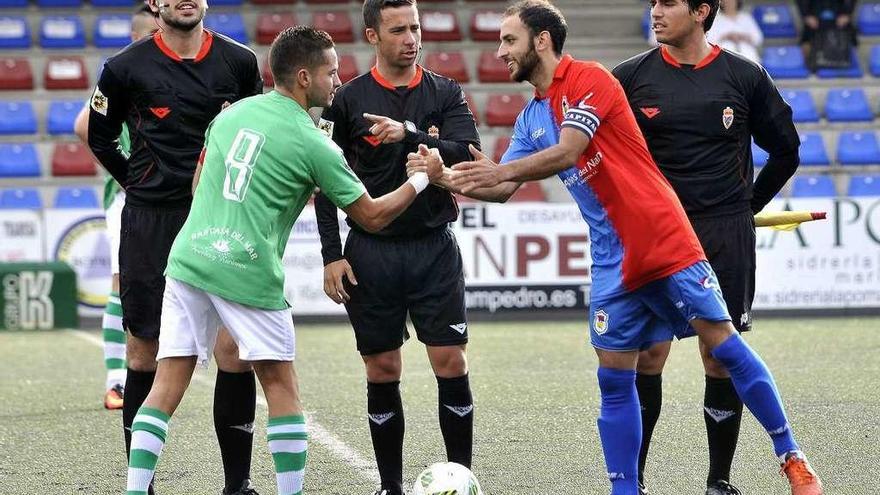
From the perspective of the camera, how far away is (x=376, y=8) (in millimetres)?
5777

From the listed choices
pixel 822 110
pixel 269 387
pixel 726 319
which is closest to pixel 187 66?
pixel 269 387

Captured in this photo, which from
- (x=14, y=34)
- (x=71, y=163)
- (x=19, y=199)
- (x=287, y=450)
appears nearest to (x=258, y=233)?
(x=287, y=450)

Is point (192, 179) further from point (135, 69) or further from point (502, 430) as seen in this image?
point (502, 430)

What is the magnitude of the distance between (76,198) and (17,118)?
2.15 meters

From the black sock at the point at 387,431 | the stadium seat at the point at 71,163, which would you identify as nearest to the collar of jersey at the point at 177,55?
the black sock at the point at 387,431

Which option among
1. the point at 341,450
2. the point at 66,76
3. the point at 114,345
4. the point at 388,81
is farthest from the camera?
the point at 66,76

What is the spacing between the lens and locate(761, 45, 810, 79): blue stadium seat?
18.3 m

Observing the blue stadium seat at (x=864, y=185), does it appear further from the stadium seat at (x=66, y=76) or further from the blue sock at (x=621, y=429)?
the blue sock at (x=621, y=429)

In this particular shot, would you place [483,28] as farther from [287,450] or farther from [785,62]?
[287,450]

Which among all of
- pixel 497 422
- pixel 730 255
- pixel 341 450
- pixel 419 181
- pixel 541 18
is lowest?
pixel 497 422

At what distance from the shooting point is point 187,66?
588 cm

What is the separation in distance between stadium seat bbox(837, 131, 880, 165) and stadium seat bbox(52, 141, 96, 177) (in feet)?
29.5

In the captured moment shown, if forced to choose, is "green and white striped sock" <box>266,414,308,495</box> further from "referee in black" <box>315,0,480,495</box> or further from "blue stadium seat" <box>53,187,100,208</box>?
"blue stadium seat" <box>53,187,100,208</box>

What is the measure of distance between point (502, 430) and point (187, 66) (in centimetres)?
276
